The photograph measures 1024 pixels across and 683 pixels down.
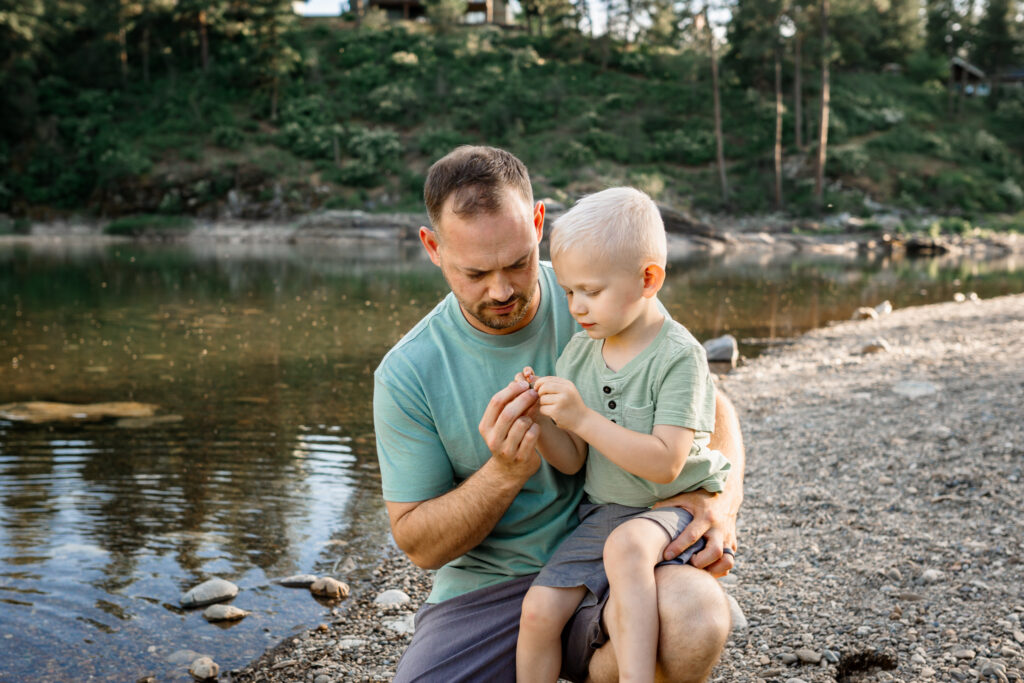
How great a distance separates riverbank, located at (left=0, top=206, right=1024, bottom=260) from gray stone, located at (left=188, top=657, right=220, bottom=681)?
25640 mm

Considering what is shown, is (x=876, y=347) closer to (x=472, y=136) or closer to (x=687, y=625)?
(x=687, y=625)

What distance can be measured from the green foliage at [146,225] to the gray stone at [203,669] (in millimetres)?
32221

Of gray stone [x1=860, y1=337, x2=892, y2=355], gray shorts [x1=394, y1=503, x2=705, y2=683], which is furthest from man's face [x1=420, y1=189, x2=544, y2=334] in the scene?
gray stone [x1=860, y1=337, x2=892, y2=355]

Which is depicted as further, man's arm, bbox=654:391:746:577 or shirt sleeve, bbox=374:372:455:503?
shirt sleeve, bbox=374:372:455:503

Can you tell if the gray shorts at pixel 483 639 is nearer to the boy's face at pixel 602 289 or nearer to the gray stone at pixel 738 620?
the boy's face at pixel 602 289

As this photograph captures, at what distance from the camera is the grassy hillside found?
35.7 m

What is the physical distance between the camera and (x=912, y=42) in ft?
151

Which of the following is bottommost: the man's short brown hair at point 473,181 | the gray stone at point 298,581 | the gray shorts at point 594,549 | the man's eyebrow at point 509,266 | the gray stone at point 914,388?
the gray stone at point 298,581

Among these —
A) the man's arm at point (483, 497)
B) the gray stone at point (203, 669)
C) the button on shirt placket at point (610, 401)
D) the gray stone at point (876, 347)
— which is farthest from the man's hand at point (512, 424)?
the gray stone at point (876, 347)

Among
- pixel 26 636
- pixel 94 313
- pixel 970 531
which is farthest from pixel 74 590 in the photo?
pixel 94 313

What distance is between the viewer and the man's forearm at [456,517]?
8.16 feet

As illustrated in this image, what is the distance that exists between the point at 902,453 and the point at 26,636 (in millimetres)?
5508

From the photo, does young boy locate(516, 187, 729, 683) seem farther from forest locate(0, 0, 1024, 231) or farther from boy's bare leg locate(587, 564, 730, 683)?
forest locate(0, 0, 1024, 231)

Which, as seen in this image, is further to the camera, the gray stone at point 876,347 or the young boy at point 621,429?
the gray stone at point 876,347
